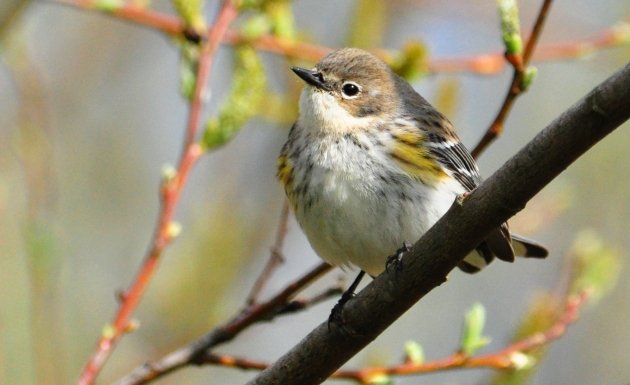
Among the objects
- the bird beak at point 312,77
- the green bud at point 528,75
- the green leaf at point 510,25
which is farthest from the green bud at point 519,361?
the bird beak at point 312,77

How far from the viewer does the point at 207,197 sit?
23.9 feet

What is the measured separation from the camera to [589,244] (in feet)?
15.2

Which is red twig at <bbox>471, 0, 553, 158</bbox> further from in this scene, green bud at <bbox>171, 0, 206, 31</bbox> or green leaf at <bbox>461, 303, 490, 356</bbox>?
green bud at <bbox>171, 0, 206, 31</bbox>

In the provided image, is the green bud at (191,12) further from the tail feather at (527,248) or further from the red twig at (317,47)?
the tail feather at (527,248)

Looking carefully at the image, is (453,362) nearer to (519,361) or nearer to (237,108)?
(519,361)

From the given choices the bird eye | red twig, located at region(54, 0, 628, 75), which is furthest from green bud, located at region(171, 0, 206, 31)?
the bird eye

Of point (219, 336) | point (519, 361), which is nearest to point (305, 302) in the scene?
point (219, 336)

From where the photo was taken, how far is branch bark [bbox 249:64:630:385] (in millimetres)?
2697

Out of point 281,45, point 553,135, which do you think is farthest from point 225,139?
point 553,135

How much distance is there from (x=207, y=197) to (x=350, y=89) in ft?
7.20

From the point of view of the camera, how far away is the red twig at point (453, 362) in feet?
12.6

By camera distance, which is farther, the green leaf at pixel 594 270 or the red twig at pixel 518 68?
the green leaf at pixel 594 270

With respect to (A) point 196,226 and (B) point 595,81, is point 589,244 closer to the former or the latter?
(A) point 196,226

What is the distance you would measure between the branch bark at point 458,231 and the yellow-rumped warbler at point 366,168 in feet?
3.35
